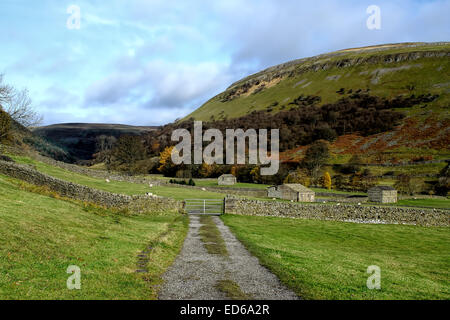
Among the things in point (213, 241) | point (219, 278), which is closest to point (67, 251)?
point (219, 278)

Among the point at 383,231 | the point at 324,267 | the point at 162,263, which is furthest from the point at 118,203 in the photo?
the point at 383,231

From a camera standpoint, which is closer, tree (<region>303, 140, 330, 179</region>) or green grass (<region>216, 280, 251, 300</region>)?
green grass (<region>216, 280, 251, 300</region>)

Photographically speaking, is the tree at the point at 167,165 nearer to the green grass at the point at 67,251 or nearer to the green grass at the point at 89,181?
the green grass at the point at 89,181

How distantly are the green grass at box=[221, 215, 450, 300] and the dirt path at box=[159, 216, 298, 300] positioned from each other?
0.67 metres

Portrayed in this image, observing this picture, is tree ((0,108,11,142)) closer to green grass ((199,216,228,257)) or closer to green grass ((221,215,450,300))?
green grass ((221,215,450,300))

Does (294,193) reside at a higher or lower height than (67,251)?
lower

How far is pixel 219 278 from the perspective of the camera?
1124 centimetres

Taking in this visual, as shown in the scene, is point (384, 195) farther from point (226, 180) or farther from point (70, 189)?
point (70, 189)

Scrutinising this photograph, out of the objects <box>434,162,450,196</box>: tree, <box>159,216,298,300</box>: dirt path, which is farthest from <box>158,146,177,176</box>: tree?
<box>159,216,298,300</box>: dirt path

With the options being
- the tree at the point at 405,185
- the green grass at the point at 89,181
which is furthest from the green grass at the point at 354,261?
the tree at the point at 405,185

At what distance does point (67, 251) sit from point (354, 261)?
13285 millimetres

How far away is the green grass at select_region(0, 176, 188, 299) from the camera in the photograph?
879cm

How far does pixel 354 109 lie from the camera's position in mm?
187625

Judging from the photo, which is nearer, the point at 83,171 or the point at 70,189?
the point at 70,189
